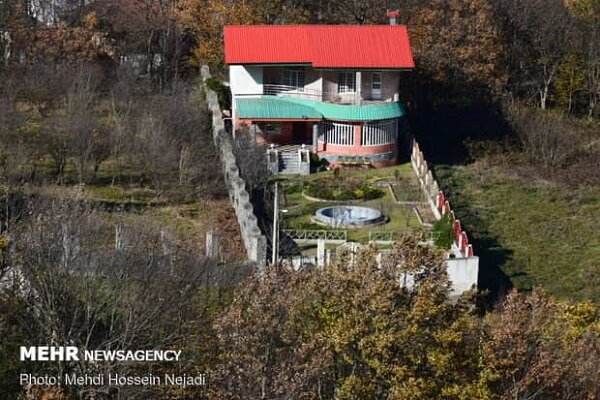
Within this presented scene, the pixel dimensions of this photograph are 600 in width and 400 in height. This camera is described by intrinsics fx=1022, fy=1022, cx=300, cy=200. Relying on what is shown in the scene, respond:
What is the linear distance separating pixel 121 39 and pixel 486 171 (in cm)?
2410

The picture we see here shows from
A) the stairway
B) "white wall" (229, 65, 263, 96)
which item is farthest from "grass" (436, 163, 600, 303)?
"white wall" (229, 65, 263, 96)

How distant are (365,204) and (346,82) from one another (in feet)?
29.2

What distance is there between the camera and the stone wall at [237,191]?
2981 cm

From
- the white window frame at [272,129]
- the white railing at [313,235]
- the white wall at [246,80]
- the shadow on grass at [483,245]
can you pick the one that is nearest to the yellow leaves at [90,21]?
the white wall at [246,80]

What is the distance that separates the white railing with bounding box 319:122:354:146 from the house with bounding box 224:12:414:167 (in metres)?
0.04

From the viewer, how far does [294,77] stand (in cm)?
4647

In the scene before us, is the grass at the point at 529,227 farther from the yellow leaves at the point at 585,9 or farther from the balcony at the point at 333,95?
the yellow leaves at the point at 585,9

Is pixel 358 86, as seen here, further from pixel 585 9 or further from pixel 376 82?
pixel 585 9

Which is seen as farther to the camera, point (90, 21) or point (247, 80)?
point (90, 21)

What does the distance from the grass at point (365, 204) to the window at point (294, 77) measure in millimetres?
5168

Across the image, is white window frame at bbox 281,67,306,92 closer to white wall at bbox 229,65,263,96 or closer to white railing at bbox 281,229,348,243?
white wall at bbox 229,65,263,96

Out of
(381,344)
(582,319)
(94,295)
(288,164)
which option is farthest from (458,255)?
(381,344)

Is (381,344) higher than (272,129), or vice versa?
(272,129)

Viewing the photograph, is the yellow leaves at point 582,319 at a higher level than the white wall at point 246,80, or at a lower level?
lower
